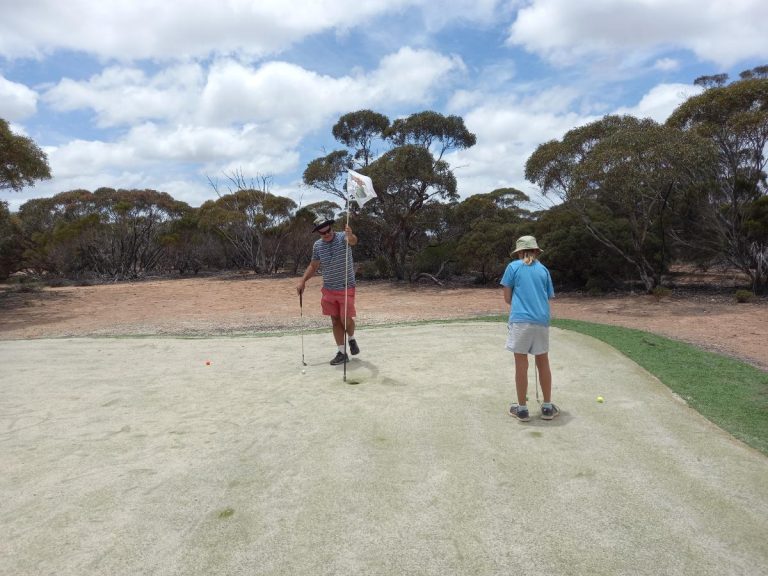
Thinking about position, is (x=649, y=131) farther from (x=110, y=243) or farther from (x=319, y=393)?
(x=110, y=243)

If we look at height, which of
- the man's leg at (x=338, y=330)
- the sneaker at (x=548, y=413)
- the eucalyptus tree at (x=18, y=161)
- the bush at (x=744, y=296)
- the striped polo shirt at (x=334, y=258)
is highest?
the eucalyptus tree at (x=18, y=161)

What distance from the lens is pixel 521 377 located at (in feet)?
14.5

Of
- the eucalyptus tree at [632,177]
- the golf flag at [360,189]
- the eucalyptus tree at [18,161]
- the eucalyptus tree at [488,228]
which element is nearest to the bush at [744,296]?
the eucalyptus tree at [632,177]

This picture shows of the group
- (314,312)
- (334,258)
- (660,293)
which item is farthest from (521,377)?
(660,293)

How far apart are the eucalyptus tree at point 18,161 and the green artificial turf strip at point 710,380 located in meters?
19.5

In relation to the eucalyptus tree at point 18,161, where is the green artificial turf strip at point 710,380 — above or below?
below

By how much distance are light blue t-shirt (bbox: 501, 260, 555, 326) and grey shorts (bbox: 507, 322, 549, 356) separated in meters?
0.05

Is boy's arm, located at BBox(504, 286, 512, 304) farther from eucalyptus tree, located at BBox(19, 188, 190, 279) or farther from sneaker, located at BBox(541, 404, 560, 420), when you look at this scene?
eucalyptus tree, located at BBox(19, 188, 190, 279)

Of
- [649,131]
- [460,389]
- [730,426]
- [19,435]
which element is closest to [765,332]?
[649,131]

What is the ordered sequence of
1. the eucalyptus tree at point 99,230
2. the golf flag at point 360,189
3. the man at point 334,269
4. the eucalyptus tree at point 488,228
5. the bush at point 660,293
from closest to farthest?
the man at point 334,269
the golf flag at point 360,189
the bush at point 660,293
the eucalyptus tree at point 488,228
the eucalyptus tree at point 99,230

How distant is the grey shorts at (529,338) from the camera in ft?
14.4

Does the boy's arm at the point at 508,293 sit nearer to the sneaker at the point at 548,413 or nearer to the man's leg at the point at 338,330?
the sneaker at the point at 548,413

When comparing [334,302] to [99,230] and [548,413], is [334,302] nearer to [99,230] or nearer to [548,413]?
[548,413]

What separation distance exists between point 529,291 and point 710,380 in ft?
10.8
